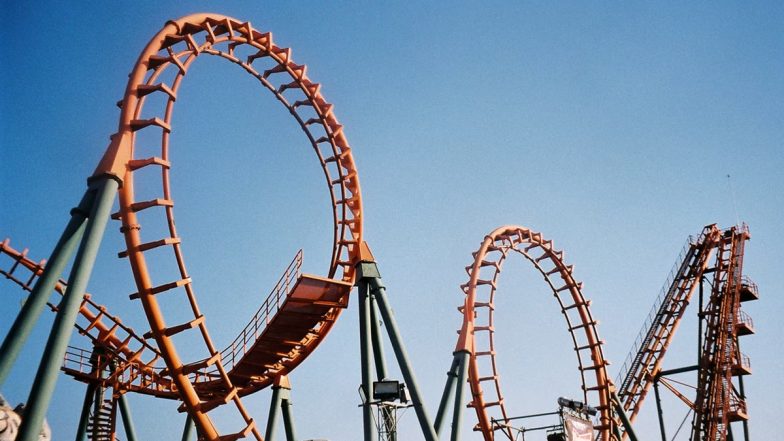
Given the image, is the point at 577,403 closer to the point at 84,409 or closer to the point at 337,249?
the point at 337,249

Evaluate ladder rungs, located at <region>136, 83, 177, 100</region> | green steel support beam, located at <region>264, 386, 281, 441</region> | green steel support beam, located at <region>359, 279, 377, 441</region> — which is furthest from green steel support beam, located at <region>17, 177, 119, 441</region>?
green steel support beam, located at <region>264, 386, 281, 441</region>

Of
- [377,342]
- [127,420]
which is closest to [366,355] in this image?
[377,342]

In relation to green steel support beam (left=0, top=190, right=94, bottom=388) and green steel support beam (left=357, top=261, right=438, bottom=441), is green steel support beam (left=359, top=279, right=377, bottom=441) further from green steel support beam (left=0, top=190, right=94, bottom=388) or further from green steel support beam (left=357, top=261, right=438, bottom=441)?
green steel support beam (left=0, top=190, right=94, bottom=388)

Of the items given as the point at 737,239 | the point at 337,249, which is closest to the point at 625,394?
the point at 737,239

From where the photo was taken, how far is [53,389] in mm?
8898

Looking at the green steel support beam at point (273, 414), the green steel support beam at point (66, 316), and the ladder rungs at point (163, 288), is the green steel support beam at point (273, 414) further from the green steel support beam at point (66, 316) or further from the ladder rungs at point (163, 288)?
the green steel support beam at point (66, 316)

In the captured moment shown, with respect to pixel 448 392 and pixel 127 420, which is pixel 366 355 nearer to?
pixel 448 392

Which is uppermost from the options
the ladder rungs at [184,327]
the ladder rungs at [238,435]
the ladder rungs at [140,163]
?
the ladder rungs at [140,163]

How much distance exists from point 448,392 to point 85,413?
9021 mm

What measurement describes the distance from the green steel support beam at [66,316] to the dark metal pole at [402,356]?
6.17 meters

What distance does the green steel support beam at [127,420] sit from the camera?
1864 cm

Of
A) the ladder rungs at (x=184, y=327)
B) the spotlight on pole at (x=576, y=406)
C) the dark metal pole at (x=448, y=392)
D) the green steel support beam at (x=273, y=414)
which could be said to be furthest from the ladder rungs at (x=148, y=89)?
the spotlight on pole at (x=576, y=406)

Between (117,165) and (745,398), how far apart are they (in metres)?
24.7

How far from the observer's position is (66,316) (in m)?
9.20
